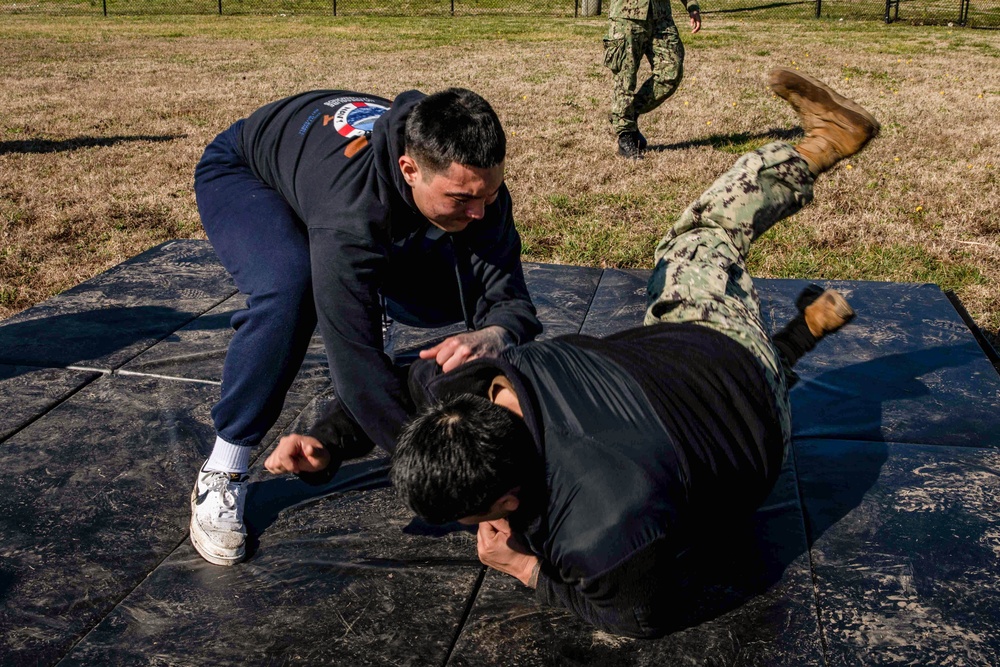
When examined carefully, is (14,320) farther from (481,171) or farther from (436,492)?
(436,492)

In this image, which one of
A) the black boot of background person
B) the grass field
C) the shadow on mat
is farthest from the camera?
the black boot of background person

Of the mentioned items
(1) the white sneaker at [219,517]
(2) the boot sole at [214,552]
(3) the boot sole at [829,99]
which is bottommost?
(2) the boot sole at [214,552]

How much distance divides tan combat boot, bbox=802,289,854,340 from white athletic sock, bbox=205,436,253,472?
1793mm

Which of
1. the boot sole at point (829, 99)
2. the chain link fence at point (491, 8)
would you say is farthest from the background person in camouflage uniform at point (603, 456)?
the chain link fence at point (491, 8)

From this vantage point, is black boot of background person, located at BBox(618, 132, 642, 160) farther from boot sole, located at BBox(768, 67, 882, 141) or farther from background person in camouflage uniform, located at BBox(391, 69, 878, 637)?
background person in camouflage uniform, located at BBox(391, 69, 878, 637)

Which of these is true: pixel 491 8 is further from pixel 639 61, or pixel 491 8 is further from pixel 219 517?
pixel 219 517

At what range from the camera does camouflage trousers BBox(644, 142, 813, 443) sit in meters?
2.72

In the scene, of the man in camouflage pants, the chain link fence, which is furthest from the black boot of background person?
the chain link fence

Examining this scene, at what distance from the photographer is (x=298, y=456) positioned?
102 inches

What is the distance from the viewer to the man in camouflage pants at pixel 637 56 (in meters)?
7.70

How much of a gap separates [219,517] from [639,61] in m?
6.27

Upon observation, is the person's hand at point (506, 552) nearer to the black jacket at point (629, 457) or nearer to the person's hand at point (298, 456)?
the black jacket at point (629, 457)

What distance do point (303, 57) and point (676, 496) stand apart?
1413cm

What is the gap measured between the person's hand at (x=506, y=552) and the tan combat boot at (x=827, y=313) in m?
1.28
